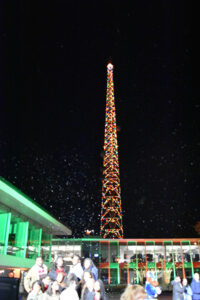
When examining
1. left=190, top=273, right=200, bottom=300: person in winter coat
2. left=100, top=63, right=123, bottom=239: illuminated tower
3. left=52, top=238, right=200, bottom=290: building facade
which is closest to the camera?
left=190, top=273, right=200, bottom=300: person in winter coat

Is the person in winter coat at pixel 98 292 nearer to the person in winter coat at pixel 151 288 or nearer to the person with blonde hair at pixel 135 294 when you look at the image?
the person in winter coat at pixel 151 288

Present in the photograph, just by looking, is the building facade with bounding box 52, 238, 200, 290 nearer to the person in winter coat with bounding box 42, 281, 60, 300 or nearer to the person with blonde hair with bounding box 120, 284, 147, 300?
the person in winter coat with bounding box 42, 281, 60, 300

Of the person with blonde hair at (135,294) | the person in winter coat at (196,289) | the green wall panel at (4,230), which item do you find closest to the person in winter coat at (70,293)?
the person with blonde hair at (135,294)

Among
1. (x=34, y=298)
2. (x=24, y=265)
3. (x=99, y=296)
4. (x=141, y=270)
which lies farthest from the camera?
(x=141, y=270)

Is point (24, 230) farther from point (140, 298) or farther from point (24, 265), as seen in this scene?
point (140, 298)

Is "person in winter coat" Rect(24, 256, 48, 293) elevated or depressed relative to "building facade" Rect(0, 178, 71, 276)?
depressed

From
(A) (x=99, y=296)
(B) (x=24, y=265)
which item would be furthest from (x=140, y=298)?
(B) (x=24, y=265)

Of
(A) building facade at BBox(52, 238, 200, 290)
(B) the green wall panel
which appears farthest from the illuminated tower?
(B) the green wall panel

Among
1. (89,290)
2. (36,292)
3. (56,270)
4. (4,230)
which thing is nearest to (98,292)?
(89,290)

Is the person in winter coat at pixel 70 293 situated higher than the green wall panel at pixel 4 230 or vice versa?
the green wall panel at pixel 4 230

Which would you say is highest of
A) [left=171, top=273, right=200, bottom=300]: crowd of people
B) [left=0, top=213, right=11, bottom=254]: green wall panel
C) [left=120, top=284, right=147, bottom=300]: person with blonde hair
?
[left=0, top=213, right=11, bottom=254]: green wall panel

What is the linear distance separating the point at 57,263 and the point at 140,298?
4419 mm

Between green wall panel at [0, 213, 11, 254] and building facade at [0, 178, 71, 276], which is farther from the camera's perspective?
green wall panel at [0, 213, 11, 254]

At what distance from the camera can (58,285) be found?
5.72 meters
